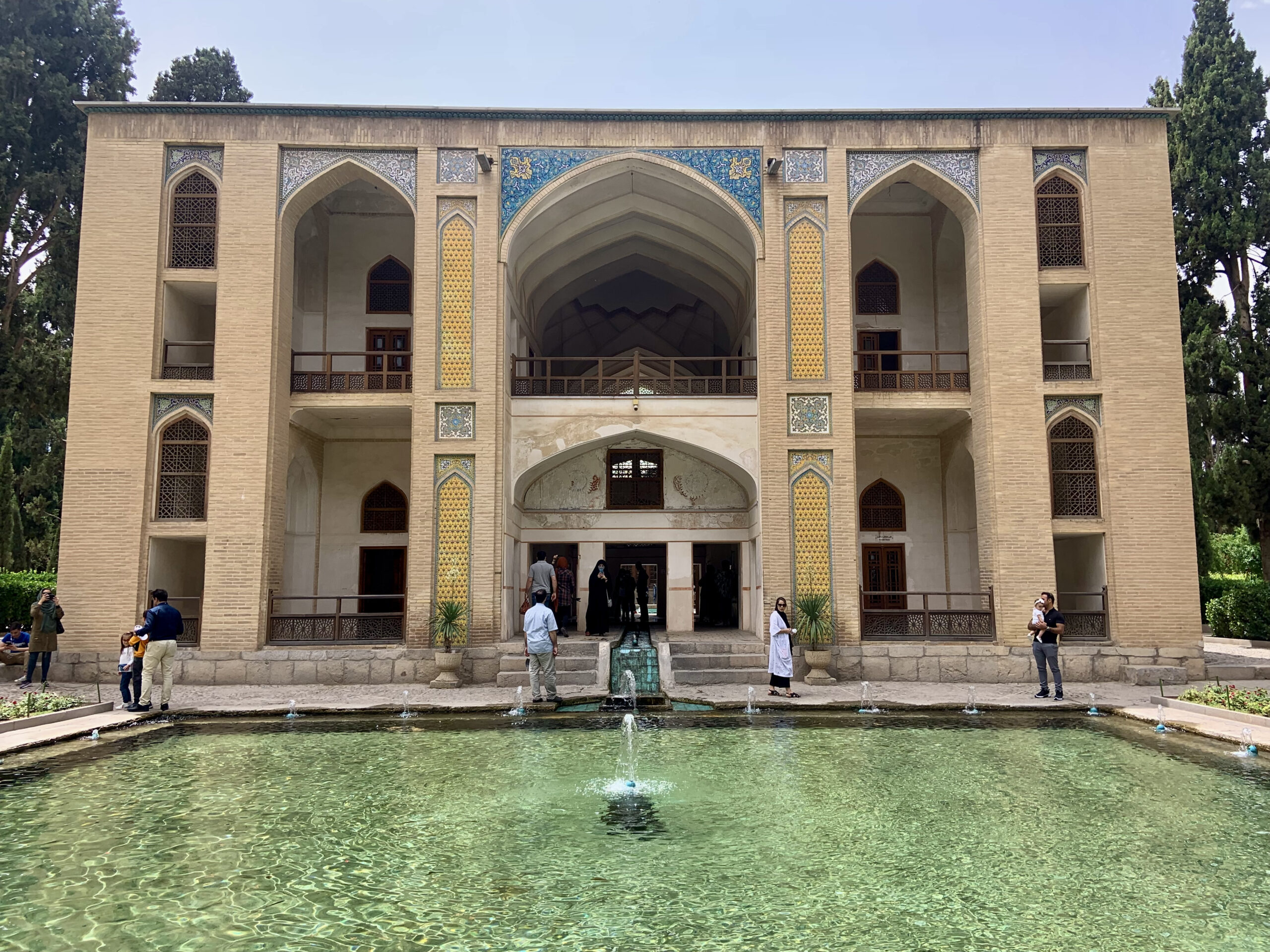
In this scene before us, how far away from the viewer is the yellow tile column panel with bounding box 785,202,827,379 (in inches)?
539

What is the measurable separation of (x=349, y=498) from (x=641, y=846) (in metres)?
12.7

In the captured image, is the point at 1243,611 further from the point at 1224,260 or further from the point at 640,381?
the point at 640,381

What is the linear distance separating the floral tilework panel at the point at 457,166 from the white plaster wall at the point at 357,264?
2860mm

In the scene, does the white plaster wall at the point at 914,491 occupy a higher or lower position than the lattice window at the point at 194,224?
lower

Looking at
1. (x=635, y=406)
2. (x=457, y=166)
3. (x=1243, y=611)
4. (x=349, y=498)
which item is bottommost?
(x=1243, y=611)

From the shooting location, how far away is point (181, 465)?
13.3 meters

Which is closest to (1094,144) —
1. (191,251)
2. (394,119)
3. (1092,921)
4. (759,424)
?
(759,424)

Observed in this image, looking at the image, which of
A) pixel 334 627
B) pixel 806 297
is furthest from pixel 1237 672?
pixel 334 627

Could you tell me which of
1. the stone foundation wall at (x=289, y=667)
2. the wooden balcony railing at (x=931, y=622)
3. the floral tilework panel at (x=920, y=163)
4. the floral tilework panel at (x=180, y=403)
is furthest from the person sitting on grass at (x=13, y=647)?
the floral tilework panel at (x=920, y=163)

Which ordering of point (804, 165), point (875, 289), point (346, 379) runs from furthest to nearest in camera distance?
1. point (875, 289)
2. point (346, 379)
3. point (804, 165)

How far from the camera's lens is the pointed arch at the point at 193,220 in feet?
44.8

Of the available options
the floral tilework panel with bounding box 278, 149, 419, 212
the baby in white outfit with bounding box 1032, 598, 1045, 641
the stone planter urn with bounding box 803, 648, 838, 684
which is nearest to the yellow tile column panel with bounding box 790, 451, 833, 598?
the stone planter urn with bounding box 803, 648, 838, 684

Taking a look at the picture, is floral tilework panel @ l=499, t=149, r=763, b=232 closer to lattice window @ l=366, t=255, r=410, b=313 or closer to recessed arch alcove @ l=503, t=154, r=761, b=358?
recessed arch alcove @ l=503, t=154, r=761, b=358

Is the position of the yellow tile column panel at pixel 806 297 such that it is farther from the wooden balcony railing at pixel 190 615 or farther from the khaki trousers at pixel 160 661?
the wooden balcony railing at pixel 190 615
